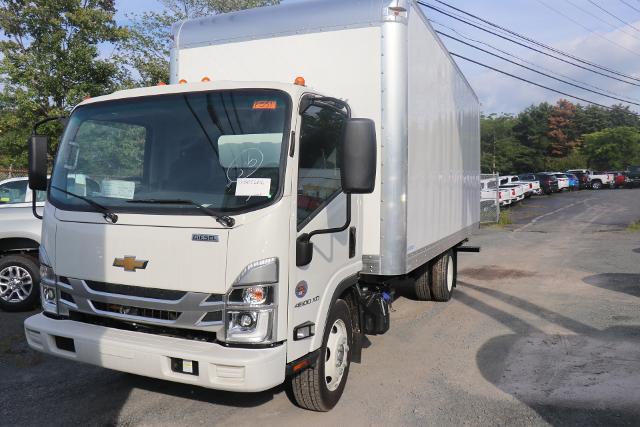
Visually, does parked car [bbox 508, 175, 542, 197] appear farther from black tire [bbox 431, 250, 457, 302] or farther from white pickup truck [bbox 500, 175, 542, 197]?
black tire [bbox 431, 250, 457, 302]

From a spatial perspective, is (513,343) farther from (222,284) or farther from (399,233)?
(222,284)

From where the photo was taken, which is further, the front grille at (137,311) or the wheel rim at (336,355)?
the wheel rim at (336,355)

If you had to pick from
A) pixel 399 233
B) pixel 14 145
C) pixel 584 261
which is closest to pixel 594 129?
pixel 584 261

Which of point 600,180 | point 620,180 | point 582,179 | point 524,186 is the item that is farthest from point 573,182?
point 524,186

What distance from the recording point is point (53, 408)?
4.21 meters

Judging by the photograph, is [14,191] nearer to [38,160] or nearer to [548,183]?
[38,160]

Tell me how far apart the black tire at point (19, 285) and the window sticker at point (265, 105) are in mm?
5124

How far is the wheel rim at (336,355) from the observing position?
4.11 meters

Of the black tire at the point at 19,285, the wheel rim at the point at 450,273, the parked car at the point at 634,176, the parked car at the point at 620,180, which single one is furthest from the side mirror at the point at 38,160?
the parked car at the point at 620,180

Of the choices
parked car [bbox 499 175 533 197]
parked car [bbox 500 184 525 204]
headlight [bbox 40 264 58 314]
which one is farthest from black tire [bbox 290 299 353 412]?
parked car [bbox 499 175 533 197]

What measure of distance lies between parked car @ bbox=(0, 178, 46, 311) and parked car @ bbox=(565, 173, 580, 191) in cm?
4086

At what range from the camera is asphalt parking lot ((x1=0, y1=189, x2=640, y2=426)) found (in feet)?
13.4

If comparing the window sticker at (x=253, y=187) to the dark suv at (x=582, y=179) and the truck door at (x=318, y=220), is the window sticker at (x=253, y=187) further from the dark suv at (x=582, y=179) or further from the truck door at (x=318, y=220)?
the dark suv at (x=582, y=179)

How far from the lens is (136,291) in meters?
3.50
